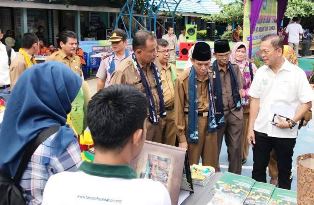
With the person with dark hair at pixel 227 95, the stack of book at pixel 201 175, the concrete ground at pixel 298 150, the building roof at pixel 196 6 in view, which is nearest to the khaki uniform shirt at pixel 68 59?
the person with dark hair at pixel 227 95

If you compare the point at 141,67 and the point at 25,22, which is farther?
the point at 25,22

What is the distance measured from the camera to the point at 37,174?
170 centimetres

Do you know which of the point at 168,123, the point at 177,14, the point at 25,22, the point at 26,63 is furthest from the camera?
the point at 177,14

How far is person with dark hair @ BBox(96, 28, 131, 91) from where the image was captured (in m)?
5.04

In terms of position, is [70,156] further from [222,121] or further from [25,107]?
[222,121]

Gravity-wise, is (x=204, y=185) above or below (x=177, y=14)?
below

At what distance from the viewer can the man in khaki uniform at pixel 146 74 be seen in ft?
12.1

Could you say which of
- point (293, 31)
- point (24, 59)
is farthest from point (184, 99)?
point (293, 31)

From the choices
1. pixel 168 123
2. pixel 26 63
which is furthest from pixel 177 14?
pixel 168 123

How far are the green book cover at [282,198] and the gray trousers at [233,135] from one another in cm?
182

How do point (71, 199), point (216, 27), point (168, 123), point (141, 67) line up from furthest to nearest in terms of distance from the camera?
point (216, 27), point (168, 123), point (141, 67), point (71, 199)

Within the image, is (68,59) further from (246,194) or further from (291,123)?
(246,194)

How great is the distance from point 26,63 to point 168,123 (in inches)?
96.2

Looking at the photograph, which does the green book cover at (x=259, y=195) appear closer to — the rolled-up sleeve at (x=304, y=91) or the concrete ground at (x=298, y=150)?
the rolled-up sleeve at (x=304, y=91)
